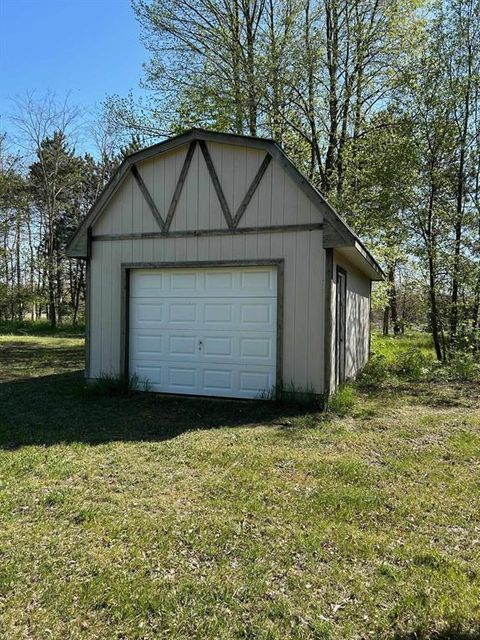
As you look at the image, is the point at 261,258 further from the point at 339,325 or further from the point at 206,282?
the point at 339,325

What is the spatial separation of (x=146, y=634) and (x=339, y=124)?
16.2m

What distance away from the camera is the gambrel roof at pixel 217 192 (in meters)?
7.00

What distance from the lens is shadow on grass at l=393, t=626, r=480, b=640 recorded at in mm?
2266

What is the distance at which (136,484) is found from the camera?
13.6 feet

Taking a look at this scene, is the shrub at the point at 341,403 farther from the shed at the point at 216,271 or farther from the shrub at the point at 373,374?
the shrub at the point at 373,374

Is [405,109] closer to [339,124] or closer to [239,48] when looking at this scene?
[339,124]

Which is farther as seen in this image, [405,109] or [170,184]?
[405,109]

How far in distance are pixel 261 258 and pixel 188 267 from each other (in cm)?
133

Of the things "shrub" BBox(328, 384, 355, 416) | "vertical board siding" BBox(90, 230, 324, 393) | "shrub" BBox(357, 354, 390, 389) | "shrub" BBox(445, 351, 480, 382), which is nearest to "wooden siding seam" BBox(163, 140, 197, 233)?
"vertical board siding" BBox(90, 230, 324, 393)

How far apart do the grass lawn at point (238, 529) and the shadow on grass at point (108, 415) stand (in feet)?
0.19

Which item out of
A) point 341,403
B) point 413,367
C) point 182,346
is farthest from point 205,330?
point 413,367

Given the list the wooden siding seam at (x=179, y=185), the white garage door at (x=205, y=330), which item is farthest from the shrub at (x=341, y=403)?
the wooden siding seam at (x=179, y=185)

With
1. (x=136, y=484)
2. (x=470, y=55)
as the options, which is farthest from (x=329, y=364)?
(x=470, y=55)

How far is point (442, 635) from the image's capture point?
2287 millimetres
